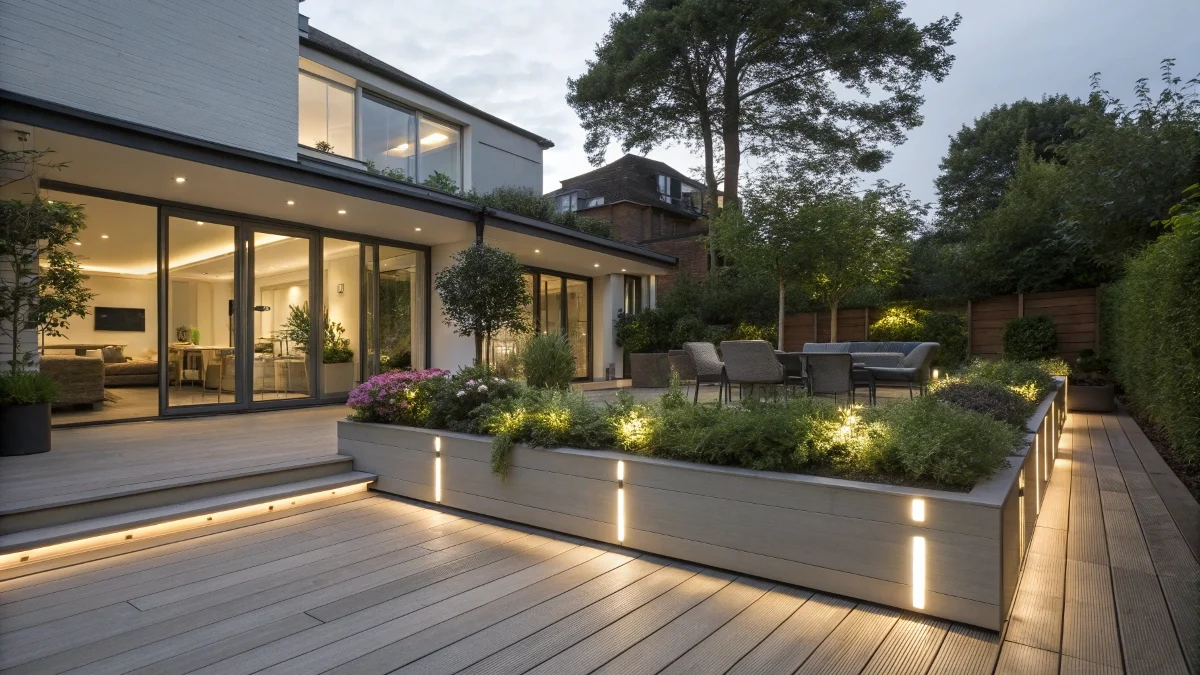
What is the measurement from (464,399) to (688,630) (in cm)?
241

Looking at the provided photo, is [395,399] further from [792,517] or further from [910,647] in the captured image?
[910,647]

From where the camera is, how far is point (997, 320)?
12.0 meters

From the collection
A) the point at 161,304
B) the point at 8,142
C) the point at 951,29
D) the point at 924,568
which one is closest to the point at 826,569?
the point at 924,568

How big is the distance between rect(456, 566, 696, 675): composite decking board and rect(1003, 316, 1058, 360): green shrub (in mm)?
10996

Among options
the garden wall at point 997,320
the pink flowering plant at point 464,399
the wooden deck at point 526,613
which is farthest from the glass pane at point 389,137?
the wooden deck at point 526,613

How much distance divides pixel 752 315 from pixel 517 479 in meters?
10.8

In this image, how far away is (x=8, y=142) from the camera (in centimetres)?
489

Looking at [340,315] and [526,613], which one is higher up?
[340,315]

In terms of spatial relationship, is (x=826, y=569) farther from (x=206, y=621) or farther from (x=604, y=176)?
(x=604, y=176)

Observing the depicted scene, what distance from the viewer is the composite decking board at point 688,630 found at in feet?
6.49

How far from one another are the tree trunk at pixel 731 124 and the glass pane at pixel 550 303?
455 centimetres

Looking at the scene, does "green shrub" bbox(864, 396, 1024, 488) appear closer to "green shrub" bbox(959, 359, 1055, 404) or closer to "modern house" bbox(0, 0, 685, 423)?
"green shrub" bbox(959, 359, 1055, 404)

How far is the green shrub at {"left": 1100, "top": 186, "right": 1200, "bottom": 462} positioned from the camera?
3279 millimetres

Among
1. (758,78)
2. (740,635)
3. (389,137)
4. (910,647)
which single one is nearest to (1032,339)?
(758,78)
